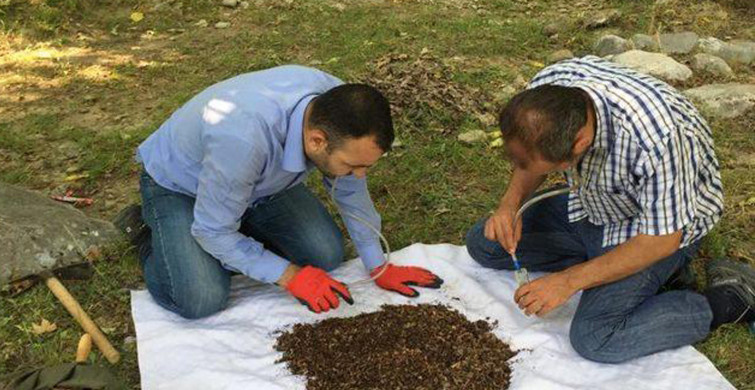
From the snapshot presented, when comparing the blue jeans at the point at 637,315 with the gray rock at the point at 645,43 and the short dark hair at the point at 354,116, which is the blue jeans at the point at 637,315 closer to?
the short dark hair at the point at 354,116

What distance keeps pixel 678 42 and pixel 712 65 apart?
0.67m

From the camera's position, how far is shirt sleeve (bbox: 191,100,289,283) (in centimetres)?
272

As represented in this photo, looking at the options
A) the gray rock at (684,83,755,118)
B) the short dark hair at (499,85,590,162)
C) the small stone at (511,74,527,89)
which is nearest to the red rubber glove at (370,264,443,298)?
the short dark hair at (499,85,590,162)

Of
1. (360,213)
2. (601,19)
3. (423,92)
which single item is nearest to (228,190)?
(360,213)

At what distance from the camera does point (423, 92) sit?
5.08 meters

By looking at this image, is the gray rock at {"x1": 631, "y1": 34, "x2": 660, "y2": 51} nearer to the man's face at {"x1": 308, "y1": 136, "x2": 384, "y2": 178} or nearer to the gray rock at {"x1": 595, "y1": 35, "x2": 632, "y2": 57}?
the gray rock at {"x1": 595, "y1": 35, "x2": 632, "y2": 57}

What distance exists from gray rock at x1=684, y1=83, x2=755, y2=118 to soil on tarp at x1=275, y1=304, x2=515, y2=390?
3044 millimetres

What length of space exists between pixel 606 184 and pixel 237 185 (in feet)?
4.90

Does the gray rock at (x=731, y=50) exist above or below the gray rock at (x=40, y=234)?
below

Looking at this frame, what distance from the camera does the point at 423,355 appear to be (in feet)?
9.20

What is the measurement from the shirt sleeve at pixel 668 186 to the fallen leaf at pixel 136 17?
6569 millimetres

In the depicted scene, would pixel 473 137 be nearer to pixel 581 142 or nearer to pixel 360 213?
pixel 360 213

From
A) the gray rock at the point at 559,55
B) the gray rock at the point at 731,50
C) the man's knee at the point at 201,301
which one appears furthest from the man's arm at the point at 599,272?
the gray rock at the point at 731,50

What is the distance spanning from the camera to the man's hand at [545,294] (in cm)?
283
